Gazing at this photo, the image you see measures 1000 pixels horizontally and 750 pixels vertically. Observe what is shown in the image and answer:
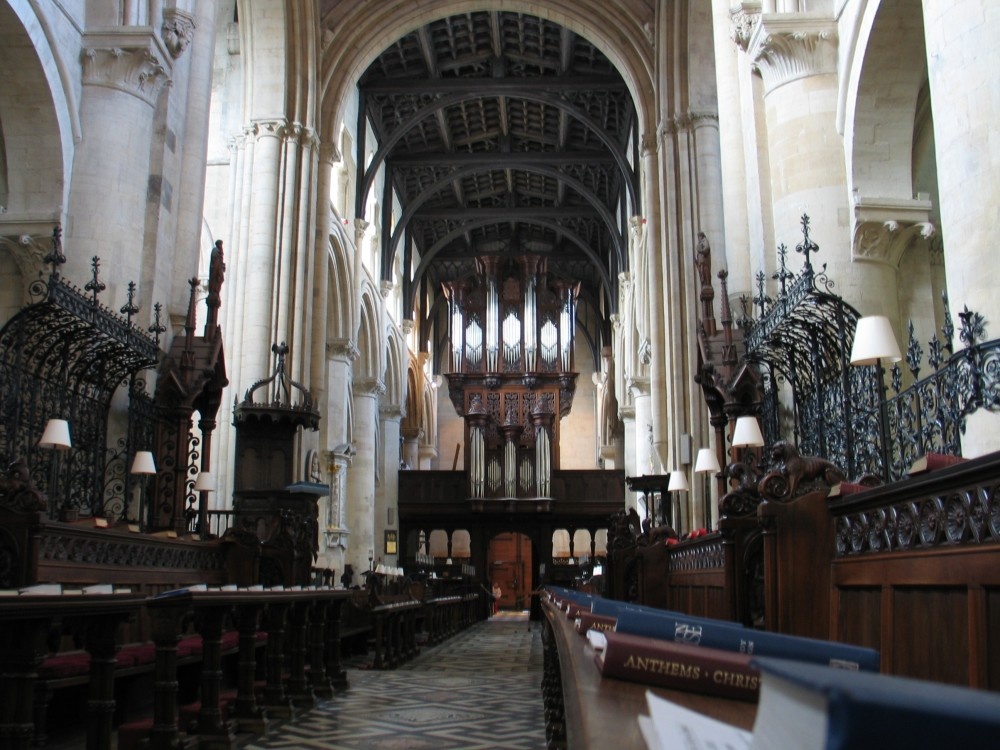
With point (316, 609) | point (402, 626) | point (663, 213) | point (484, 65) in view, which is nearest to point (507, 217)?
point (484, 65)

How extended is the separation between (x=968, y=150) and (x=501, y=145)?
21601 millimetres

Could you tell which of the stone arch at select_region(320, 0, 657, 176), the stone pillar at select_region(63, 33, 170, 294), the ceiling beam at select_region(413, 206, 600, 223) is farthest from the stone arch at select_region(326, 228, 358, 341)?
the stone pillar at select_region(63, 33, 170, 294)

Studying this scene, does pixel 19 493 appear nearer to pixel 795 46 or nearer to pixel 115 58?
pixel 115 58

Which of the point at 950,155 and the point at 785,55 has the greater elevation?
the point at 785,55

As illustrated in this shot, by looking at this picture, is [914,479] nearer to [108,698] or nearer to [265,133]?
[108,698]

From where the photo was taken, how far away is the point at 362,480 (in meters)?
22.3

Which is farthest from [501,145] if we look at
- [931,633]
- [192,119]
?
[931,633]

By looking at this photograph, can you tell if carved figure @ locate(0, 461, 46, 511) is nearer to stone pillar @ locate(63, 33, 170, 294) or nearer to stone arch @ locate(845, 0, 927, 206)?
stone pillar @ locate(63, 33, 170, 294)

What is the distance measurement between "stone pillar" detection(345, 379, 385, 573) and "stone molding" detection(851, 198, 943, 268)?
14870 mm

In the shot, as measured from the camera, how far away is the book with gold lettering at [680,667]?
1154mm

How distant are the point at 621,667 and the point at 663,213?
602 inches

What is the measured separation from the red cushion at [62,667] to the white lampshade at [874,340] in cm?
436

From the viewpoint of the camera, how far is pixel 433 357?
3531 centimetres

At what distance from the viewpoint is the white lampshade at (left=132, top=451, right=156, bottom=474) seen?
902 centimetres
